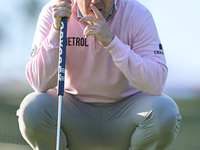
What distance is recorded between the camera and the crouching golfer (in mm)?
2379

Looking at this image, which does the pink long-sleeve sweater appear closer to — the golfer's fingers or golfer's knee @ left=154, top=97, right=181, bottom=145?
golfer's knee @ left=154, top=97, right=181, bottom=145

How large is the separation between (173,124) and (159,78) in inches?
9.9

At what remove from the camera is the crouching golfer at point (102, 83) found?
238 centimetres

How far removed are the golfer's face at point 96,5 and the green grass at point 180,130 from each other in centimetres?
398

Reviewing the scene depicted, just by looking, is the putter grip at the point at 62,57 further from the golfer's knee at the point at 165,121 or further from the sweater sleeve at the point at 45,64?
the golfer's knee at the point at 165,121

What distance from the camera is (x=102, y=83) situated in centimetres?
254

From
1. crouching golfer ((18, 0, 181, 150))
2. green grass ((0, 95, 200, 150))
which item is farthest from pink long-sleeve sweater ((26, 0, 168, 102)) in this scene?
green grass ((0, 95, 200, 150))

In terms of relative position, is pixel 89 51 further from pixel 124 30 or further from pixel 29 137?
pixel 29 137

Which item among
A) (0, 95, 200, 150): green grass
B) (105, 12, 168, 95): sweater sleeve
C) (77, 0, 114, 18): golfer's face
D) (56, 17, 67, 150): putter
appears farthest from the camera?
(0, 95, 200, 150): green grass

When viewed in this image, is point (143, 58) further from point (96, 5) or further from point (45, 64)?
point (45, 64)

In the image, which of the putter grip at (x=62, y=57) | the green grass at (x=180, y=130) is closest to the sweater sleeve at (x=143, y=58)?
the putter grip at (x=62, y=57)

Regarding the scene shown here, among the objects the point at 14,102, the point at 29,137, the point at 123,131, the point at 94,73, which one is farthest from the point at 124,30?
the point at 14,102

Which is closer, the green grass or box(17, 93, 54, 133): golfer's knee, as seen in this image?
box(17, 93, 54, 133): golfer's knee

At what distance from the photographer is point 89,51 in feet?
8.35
